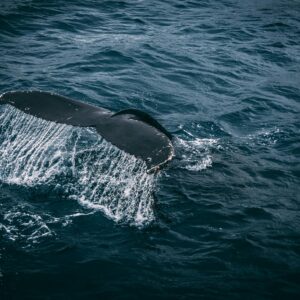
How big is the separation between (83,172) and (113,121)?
1803mm

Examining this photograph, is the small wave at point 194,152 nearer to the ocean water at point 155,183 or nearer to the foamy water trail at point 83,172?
the ocean water at point 155,183

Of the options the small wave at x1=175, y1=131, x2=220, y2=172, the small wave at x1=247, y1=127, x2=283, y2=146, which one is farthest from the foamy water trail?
the small wave at x1=247, y1=127, x2=283, y2=146

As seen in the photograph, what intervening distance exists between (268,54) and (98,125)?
1077 centimetres

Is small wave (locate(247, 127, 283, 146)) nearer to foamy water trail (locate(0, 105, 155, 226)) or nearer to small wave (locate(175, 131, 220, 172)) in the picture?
small wave (locate(175, 131, 220, 172))

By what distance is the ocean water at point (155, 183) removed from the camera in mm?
4703

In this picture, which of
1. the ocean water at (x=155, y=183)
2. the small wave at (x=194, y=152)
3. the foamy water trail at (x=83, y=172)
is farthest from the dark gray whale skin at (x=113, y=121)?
the small wave at (x=194, y=152)

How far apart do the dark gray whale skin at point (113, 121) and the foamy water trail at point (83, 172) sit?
0.53 ft

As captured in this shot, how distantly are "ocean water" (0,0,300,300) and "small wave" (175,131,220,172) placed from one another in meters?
0.04

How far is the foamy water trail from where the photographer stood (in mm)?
5692

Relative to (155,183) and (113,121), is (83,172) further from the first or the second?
(113,121)

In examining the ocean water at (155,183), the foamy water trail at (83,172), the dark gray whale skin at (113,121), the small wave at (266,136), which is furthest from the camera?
the small wave at (266,136)

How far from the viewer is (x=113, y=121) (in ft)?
16.6

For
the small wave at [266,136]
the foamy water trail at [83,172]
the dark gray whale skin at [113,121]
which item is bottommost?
the small wave at [266,136]

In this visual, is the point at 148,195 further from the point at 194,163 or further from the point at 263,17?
the point at 263,17
